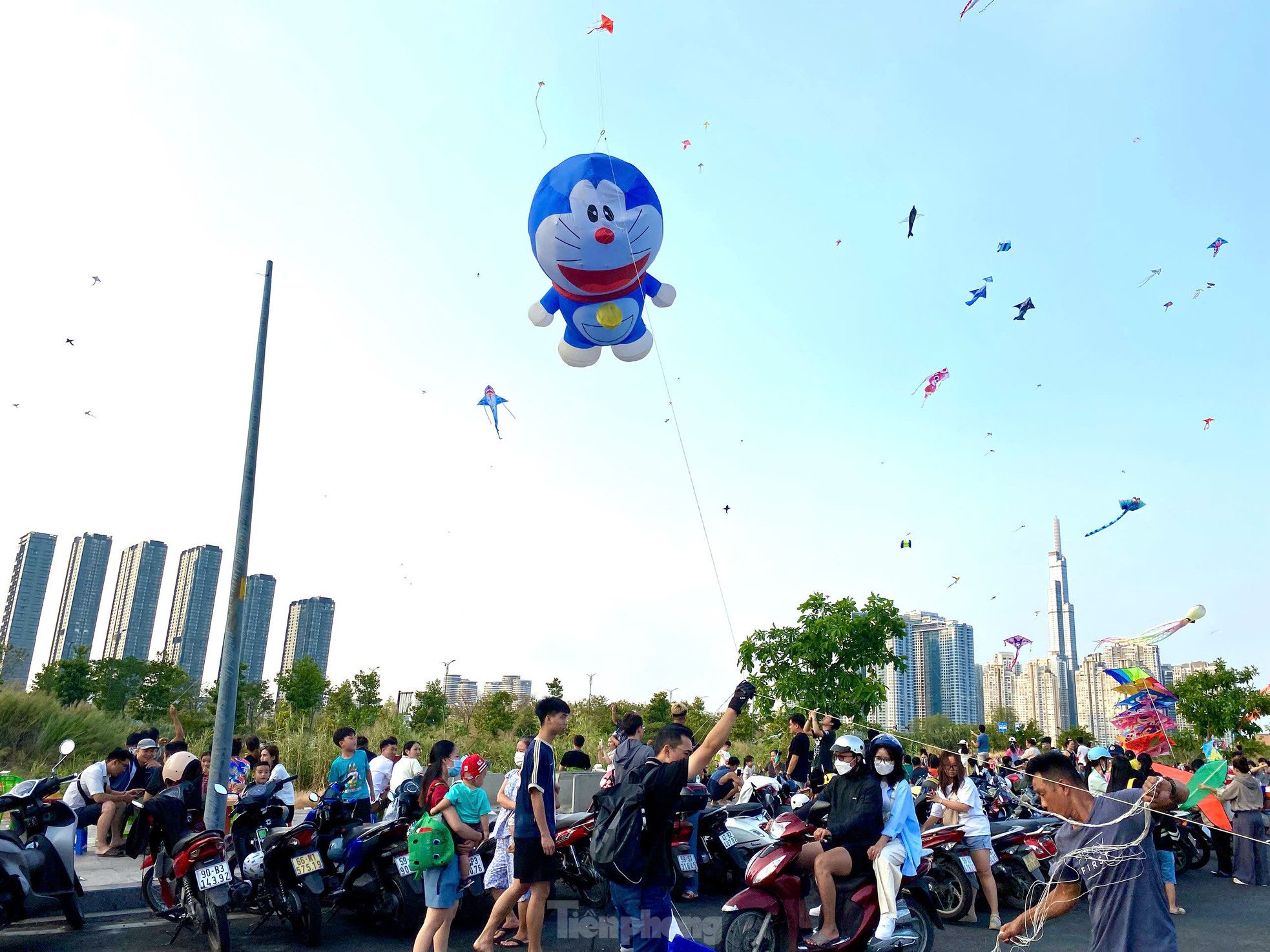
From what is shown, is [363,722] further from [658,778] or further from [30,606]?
[30,606]

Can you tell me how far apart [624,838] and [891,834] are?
237 centimetres

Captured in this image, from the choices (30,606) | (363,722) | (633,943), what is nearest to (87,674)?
(363,722)

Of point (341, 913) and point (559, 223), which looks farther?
point (559, 223)

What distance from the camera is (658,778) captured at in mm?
4754

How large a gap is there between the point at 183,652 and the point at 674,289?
72.4 m

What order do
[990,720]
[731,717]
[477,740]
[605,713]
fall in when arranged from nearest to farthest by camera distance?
[731,717]
[477,740]
[605,713]
[990,720]

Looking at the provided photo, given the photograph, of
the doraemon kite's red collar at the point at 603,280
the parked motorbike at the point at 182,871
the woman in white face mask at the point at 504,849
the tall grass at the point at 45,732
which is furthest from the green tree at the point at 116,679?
the doraemon kite's red collar at the point at 603,280

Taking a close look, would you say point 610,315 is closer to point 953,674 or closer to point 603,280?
point 603,280

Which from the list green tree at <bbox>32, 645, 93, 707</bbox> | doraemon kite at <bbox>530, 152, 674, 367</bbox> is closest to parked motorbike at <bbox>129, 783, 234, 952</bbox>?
doraemon kite at <bbox>530, 152, 674, 367</bbox>

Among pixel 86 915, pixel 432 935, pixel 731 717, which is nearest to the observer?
pixel 731 717

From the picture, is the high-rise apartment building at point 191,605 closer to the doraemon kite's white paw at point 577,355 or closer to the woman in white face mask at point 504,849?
the doraemon kite's white paw at point 577,355

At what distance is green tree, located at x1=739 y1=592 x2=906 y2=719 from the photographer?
2108 cm

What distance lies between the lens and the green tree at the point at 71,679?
30953 millimetres

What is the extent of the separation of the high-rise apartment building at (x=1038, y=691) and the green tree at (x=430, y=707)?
219 feet
